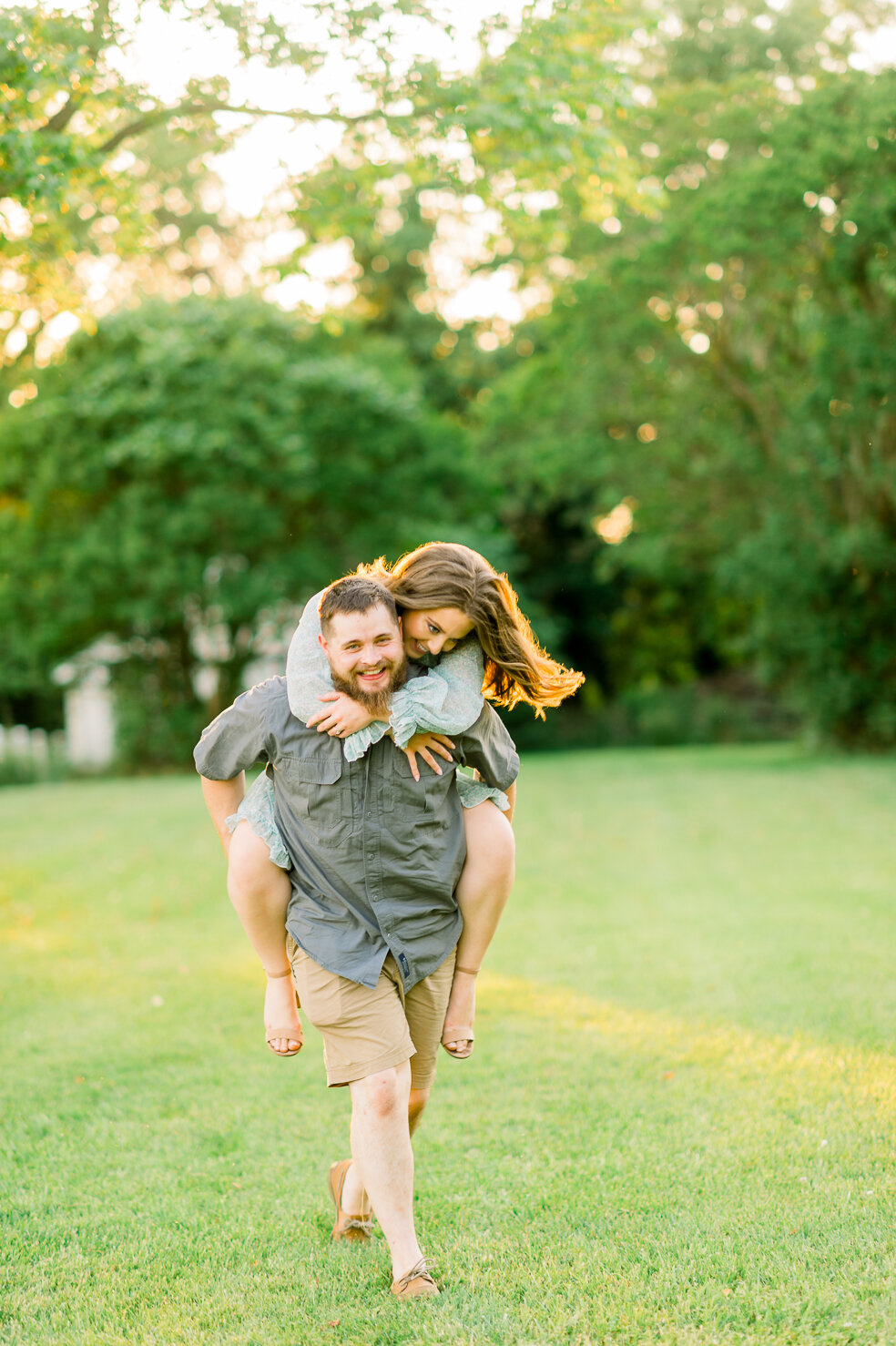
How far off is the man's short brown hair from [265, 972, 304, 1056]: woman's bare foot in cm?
104

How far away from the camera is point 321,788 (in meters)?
3.39

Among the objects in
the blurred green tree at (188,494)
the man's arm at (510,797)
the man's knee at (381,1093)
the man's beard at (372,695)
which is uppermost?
the blurred green tree at (188,494)

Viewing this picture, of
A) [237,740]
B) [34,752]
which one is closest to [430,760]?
[237,740]

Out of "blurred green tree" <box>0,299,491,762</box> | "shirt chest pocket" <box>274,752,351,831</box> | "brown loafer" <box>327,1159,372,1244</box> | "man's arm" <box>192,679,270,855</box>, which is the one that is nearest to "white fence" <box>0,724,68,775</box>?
"blurred green tree" <box>0,299,491,762</box>

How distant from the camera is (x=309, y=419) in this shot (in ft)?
75.7

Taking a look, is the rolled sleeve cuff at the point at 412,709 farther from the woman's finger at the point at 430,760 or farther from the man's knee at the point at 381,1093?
the man's knee at the point at 381,1093

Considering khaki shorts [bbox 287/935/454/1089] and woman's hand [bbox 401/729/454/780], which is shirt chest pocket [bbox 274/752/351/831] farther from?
khaki shorts [bbox 287/935/454/1089]

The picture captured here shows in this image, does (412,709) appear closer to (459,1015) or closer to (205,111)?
(459,1015)

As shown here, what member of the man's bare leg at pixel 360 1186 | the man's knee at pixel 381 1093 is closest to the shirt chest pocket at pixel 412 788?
the man's knee at pixel 381 1093

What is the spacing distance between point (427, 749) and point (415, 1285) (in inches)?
55.8

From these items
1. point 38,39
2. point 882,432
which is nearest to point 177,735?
point 882,432

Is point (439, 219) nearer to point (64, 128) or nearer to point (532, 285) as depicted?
point (532, 285)

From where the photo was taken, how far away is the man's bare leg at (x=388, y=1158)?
327 centimetres

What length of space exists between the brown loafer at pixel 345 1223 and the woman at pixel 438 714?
1.83 feet
